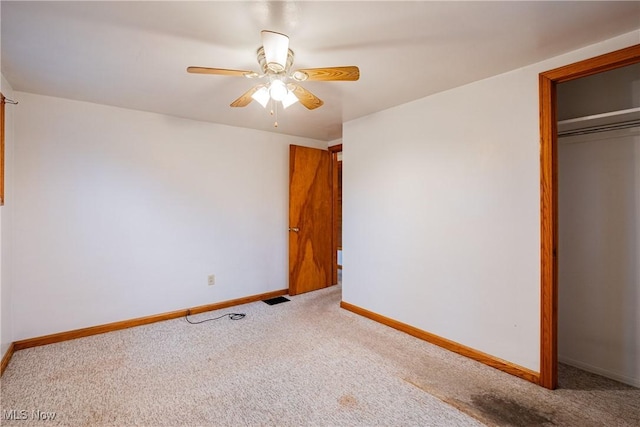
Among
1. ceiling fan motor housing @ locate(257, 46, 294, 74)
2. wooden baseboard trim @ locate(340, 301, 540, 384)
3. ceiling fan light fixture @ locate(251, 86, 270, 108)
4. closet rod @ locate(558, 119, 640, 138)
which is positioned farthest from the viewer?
wooden baseboard trim @ locate(340, 301, 540, 384)

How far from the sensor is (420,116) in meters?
2.79

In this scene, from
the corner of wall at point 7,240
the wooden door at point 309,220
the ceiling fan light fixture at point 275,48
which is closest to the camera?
the ceiling fan light fixture at point 275,48

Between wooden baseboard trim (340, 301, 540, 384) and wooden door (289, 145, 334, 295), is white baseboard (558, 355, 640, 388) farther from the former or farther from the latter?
wooden door (289, 145, 334, 295)

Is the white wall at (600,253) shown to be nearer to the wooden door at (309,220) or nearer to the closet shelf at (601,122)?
the closet shelf at (601,122)

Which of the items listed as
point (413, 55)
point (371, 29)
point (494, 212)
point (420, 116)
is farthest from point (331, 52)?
point (494, 212)

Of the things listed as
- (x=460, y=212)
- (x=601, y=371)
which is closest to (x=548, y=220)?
(x=460, y=212)

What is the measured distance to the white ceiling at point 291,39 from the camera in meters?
1.50

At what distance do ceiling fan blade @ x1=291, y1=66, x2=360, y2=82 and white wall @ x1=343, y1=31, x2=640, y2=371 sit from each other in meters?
1.28

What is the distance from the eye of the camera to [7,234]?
237 cm

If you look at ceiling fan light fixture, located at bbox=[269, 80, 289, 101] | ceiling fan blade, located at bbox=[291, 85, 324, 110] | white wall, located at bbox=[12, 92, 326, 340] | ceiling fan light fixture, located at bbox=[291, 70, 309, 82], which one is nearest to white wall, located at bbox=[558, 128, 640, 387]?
ceiling fan blade, located at bbox=[291, 85, 324, 110]

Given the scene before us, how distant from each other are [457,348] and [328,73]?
7.85 ft

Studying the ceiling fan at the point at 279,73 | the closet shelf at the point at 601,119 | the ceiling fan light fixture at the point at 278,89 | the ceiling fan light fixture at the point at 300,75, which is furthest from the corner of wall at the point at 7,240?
the closet shelf at the point at 601,119

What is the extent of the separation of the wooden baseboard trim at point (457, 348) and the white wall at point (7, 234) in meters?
3.13

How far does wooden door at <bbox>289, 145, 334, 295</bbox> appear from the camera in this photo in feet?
13.4
